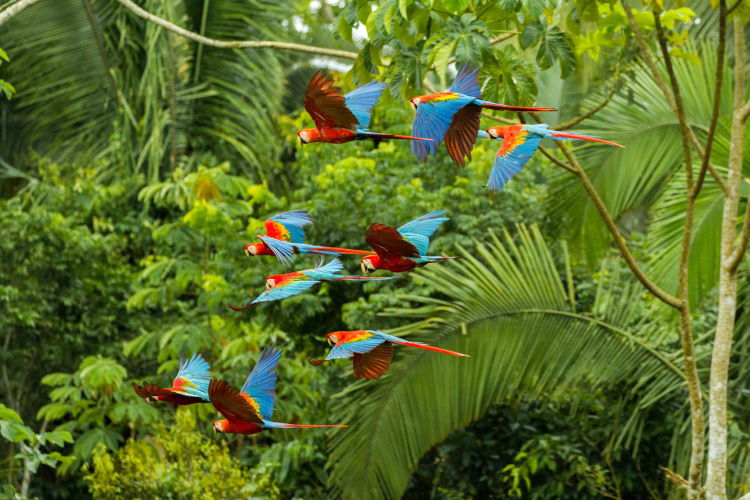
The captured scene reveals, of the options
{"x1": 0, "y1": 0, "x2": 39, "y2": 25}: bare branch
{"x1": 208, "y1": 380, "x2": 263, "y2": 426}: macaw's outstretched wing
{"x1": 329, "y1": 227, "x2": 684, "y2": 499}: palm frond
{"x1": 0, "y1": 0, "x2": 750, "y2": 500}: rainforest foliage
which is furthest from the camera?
{"x1": 329, "y1": 227, "x2": 684, "y2": 499}: palm frond

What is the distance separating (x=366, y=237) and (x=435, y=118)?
0.25 metres

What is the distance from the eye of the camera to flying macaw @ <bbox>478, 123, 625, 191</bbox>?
1.63 m

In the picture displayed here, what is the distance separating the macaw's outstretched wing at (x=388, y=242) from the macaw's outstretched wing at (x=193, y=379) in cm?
38

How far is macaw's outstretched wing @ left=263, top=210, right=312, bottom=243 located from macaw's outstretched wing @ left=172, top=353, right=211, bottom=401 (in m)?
0.26

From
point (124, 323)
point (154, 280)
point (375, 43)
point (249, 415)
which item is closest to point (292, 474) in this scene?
point (154, 280)

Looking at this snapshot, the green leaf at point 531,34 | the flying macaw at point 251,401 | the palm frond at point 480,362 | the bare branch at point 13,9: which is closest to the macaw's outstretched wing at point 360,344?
the flying macaw at point 251,401

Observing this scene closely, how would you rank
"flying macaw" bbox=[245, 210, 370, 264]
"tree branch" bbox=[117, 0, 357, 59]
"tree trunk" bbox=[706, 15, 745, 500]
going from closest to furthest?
"flying macaw" bbox=[245, 210, 370, 264], "tree branch" bbox=[117, 0, 357, 59], "tree trunk" bbox=[706, 15, 745, 500]

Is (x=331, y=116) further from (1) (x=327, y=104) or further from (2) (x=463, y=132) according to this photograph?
(2) (x=463, y=132)

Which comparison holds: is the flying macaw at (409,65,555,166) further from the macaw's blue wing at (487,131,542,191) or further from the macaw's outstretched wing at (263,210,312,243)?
the macaw's outstretched wing at (263,210,312,243)

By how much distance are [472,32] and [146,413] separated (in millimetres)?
4688

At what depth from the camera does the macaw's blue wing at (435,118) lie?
5.39 feet

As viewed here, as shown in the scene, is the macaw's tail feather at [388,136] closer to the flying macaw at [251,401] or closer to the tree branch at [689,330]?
the flying macaw at [251,401]

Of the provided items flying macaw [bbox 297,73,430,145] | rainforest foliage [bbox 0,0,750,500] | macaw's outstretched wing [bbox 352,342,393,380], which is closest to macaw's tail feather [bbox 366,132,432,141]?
flying macaw [bbox 297,73,430,145]

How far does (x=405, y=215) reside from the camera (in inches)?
240
